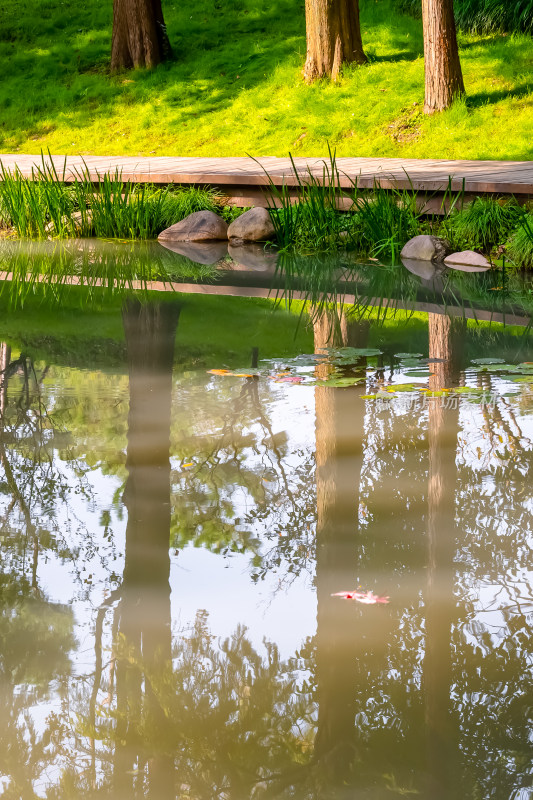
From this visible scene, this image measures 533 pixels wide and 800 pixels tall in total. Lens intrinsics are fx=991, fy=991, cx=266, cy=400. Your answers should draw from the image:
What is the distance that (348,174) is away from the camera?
8.48 m

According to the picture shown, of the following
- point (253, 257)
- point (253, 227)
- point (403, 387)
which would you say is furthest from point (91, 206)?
point (403, 387)

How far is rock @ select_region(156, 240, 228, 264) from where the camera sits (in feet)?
25.6

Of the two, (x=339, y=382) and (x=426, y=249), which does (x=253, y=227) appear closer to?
(x=426, y=249)

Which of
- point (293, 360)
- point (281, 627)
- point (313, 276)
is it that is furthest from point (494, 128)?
point (281, 627)

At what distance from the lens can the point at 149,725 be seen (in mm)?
1790

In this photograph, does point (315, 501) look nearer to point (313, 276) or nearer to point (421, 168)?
point (313, 276)

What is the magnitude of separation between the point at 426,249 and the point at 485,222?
46cm

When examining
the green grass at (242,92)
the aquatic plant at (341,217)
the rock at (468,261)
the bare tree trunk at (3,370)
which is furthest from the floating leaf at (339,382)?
the green grass at (242,92)

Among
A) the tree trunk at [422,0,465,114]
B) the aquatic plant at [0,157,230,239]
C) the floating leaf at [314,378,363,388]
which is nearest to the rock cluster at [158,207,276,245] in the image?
the aquatic plant at [0,157,230,239]

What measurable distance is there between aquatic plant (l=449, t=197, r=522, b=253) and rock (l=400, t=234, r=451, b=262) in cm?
16

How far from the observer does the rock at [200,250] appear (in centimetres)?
780

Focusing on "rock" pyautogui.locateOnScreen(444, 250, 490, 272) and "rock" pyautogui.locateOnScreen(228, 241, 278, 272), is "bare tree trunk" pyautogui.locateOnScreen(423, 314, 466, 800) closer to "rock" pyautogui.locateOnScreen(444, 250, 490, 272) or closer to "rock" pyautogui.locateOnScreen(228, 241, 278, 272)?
"rock" pyautogui.locateOnScreen(444, 250, 490, 272)

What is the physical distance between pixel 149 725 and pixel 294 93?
13.0 metres

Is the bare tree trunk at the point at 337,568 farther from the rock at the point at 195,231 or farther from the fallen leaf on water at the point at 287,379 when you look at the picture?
the rock at the point at 195,231
